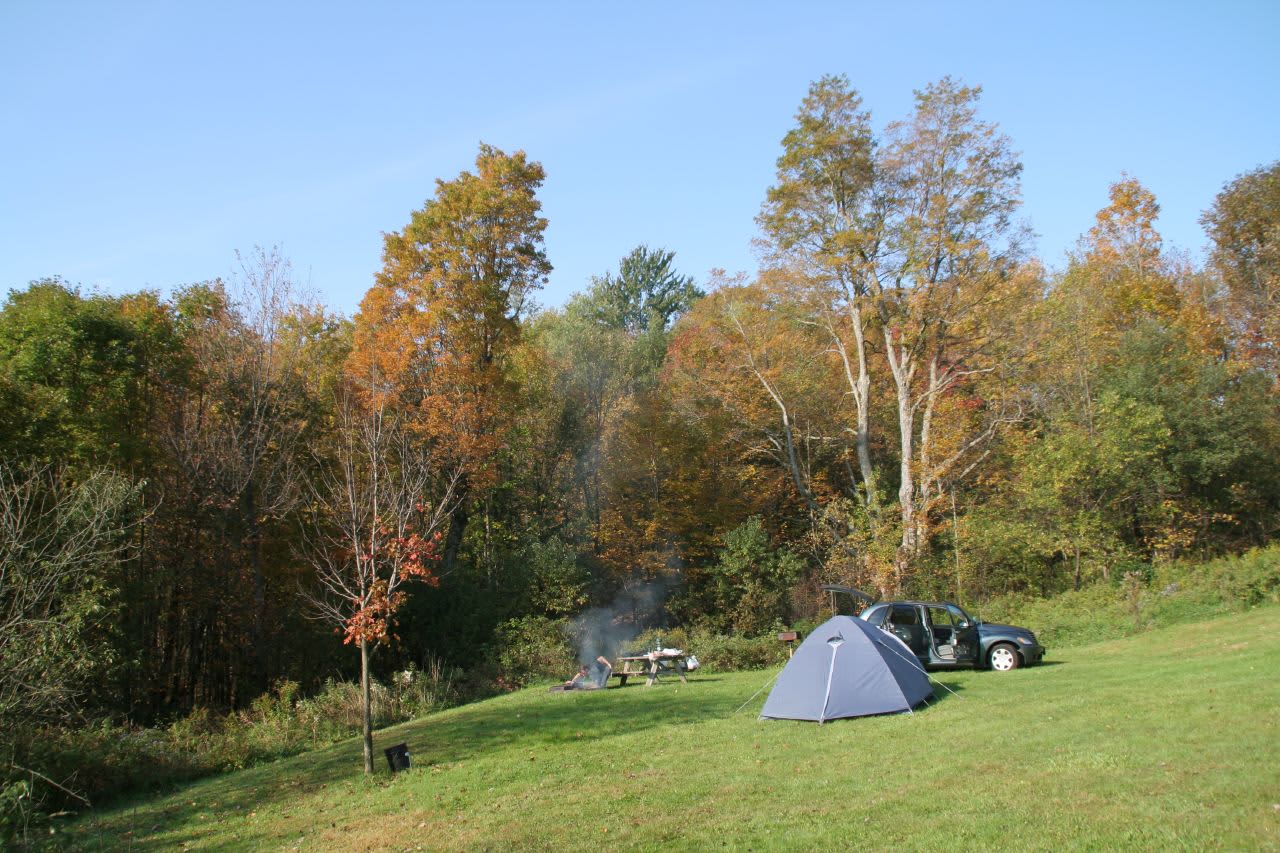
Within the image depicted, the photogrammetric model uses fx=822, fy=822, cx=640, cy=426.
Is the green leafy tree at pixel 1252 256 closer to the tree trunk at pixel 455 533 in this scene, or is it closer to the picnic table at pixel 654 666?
the picnic table at pixel 654 666

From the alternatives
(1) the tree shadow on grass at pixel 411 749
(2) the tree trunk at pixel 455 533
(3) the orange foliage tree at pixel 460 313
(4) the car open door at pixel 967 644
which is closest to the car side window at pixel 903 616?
(4) the car open door at pixel 967 644

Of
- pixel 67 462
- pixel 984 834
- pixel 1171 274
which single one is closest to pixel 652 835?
pixel 984 834

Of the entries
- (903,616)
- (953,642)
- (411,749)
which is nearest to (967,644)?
(953,642)

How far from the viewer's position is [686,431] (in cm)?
3123

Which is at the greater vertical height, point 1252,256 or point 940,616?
point 1252,256

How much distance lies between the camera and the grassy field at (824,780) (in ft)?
21.7

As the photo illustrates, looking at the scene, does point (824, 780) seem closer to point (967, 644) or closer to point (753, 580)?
point (967, 644)

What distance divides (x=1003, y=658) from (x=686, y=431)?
16.7 metres

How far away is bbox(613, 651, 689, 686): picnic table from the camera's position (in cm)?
1823

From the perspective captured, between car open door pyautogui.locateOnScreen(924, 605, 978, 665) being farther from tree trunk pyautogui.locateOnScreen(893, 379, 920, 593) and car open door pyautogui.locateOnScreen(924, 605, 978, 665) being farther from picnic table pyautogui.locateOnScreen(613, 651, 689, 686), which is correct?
tree trunk pyautogui.locateOnScreen(893, 379, 920, 593)

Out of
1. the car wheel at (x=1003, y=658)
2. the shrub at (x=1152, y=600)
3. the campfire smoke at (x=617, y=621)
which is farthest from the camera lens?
the campfire smoke at (x=617, y=621)

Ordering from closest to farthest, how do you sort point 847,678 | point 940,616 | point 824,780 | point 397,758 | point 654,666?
point 824,780 < point 397,758 < point 847,678 < point 940,616 < point 654,666

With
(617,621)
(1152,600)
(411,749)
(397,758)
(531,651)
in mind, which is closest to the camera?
(397,758)

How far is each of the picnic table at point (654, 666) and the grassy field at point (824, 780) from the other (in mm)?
3186
